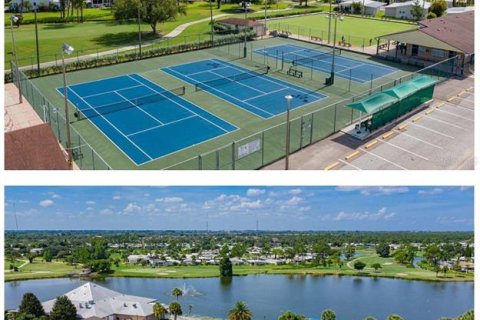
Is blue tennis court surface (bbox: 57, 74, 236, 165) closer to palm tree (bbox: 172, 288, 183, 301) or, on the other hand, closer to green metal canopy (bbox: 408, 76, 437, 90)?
green metal canopy (bbox: 408, 76, 437, 90)

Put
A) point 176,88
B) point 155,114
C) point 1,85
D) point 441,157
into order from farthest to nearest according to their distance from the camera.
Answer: point 176,88 → point 1,85 → point 155,114 → point 441,157

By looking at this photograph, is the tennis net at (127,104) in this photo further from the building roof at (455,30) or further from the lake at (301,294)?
the building roof at (455,30)

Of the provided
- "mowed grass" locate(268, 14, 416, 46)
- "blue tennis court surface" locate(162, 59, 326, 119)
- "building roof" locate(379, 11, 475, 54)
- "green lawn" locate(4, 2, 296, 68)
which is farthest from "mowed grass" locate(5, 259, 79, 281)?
"mowed grass" locate(268, 14, 416, 46)

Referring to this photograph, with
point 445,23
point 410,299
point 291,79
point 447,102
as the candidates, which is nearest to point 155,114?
point 291,79

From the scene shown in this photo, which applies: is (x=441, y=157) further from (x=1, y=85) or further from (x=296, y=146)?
(x=1, y=85)

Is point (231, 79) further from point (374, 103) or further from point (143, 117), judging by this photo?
point (374, 103)

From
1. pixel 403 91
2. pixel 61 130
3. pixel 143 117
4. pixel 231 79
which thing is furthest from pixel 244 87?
pixel 61 130
